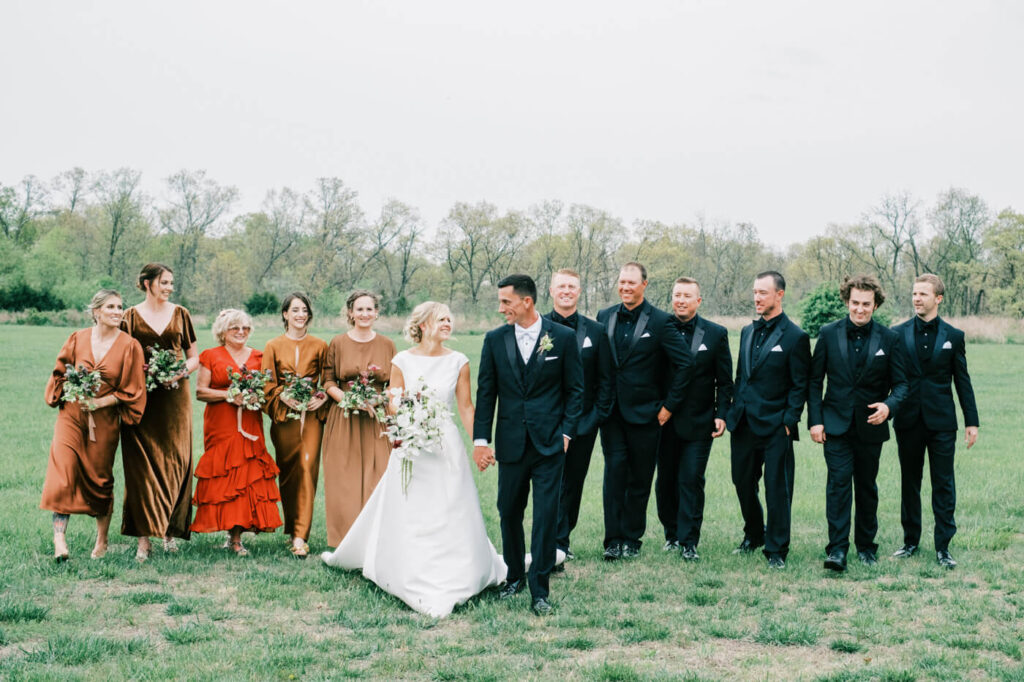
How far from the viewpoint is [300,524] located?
8195mm

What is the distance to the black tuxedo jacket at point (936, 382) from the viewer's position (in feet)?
25.5

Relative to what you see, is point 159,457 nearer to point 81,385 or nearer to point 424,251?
point 81,385

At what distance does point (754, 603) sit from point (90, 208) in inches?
2595

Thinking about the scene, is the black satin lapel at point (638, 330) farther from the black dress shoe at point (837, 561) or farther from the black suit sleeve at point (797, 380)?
the black dress shoe at point (837, 561)

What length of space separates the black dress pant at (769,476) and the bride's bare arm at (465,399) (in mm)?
2519

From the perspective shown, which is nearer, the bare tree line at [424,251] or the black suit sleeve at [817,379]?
the black suit sleeve at [817,379]

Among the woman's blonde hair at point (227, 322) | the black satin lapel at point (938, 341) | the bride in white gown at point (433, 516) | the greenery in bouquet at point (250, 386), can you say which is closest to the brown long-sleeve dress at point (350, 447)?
the greenery in bouquet at point (250, 386)

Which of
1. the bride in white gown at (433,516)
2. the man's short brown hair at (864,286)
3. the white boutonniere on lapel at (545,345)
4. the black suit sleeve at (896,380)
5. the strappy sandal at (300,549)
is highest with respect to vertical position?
the man's short brown hair at (864,286)

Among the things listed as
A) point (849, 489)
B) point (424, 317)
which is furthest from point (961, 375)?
point (424, 317)

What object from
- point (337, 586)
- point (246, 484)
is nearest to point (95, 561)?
point (246, 484)

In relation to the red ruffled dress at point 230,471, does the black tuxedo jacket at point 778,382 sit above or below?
above

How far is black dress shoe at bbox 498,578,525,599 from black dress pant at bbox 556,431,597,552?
3.55 ft

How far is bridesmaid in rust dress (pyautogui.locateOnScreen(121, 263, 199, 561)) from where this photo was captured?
25.7 feet

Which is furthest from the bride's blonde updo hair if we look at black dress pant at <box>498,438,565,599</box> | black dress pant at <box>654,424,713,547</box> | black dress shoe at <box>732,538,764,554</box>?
black dress shoe at <box>732,538,764,554</box>
